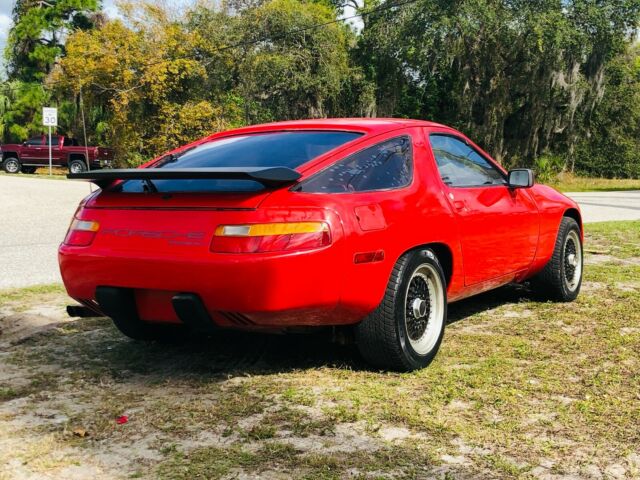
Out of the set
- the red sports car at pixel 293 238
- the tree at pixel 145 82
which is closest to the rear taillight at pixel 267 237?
the red sports car at pixel 293 238

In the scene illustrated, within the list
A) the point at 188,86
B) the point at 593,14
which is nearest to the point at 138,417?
the point at 593,14

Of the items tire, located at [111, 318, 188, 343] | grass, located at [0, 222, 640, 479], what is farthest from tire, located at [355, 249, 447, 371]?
tire, located at [111, 318, 188, 343]

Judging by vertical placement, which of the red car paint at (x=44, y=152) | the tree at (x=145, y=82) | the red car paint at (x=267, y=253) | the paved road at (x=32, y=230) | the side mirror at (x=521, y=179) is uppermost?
the tree at (x=145, y=82)

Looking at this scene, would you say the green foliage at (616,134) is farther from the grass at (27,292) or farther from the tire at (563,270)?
the grass at (27,292)

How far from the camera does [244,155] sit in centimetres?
407

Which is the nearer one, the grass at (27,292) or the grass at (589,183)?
the grass at (27,292)

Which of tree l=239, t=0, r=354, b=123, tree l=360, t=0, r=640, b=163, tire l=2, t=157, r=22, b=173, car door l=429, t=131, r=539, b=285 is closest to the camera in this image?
car door l=429, t=131, r=539, b=285

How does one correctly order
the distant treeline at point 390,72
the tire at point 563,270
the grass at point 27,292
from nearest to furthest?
the tire at point 563,270
the grass at point 27,292
the distant treeline at point 390,72

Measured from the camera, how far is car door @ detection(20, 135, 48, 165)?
34594 millimetres

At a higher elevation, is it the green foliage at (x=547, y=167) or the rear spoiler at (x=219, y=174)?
the green foliage at (x=547, y=167)

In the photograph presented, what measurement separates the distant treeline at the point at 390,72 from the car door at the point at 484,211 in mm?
23654

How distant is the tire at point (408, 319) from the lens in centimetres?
368

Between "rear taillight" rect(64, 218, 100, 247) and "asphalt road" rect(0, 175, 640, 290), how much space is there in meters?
3.02

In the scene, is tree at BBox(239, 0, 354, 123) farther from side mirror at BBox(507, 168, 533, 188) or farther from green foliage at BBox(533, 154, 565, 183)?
side mirror at BBox(507, 168, 533, 188)
